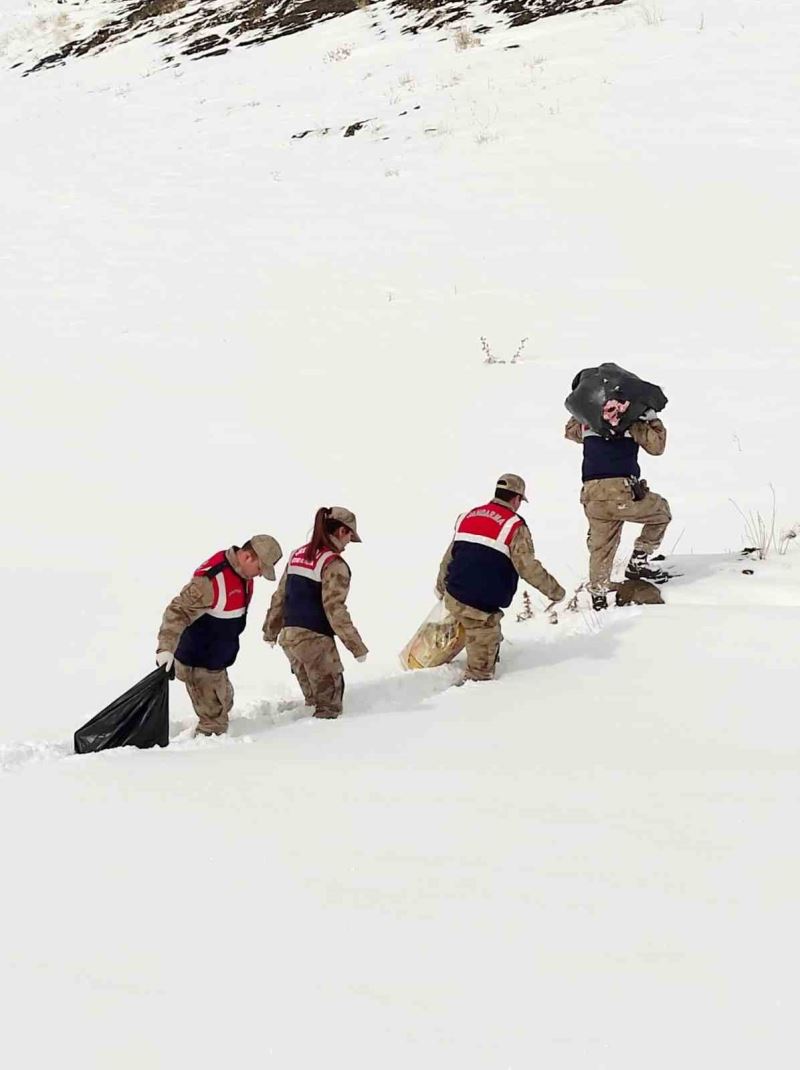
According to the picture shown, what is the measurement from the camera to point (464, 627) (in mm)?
5504

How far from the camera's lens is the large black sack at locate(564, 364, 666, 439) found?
19.5 ft

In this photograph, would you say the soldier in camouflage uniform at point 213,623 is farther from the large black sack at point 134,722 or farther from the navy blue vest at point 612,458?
the navy blue vest at point 612,458

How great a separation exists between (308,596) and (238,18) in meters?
22.3

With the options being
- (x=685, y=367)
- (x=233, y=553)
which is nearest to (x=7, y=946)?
(x=233, y=553)

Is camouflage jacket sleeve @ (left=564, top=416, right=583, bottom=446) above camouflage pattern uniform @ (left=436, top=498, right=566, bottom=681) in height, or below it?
above

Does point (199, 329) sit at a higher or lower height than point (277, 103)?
lower

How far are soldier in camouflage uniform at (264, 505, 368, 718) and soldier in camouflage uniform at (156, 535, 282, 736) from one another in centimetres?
33

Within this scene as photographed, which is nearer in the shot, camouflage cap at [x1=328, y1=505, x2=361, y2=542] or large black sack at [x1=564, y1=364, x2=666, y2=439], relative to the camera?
camouflage cap at [x1=328, y1=505, x2=361, y2=542]

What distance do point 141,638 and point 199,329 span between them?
247 inches

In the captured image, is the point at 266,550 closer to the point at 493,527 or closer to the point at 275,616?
the point at 275,616

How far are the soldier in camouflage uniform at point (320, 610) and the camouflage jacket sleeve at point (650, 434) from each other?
2.00 metres

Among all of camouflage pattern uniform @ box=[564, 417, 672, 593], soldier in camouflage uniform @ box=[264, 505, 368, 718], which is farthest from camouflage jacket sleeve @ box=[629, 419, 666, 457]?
soldier in camouflage uniform @ box=[264, 505, 368, 718]

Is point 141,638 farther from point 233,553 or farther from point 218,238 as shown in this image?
point 218,238

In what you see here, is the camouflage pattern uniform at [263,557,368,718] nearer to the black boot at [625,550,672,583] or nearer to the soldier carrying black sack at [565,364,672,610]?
the soldier carrying black sack at [565,364,672,610]
